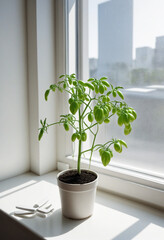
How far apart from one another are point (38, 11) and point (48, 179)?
2.85ft

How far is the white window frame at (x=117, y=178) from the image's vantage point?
117 cm

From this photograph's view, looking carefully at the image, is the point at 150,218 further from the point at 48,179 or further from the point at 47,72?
the point at 47,72

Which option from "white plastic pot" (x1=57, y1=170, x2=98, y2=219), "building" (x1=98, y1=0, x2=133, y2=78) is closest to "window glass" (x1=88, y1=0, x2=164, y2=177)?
"building" (x1=98, y1=0, x2=133, y2=78)

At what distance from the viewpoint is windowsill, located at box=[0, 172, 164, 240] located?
993 mm

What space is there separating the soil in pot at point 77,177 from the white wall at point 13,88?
424 mm

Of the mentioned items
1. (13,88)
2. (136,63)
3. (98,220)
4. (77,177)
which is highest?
(136,63)

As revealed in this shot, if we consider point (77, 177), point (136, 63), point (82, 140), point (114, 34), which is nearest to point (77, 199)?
point (77, 177)

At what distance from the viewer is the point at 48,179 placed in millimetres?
1467

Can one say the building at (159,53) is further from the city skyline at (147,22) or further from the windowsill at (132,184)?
the windowsill at (132,184)

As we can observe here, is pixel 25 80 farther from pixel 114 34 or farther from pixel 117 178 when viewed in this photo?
pixel 117 178

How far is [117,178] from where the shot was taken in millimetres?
1293

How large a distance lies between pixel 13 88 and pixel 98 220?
77 cm

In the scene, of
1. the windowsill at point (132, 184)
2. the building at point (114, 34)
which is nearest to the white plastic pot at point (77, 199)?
the windowsill at point (132, 184)

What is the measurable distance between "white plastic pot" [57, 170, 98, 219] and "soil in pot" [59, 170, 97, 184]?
0.04m
